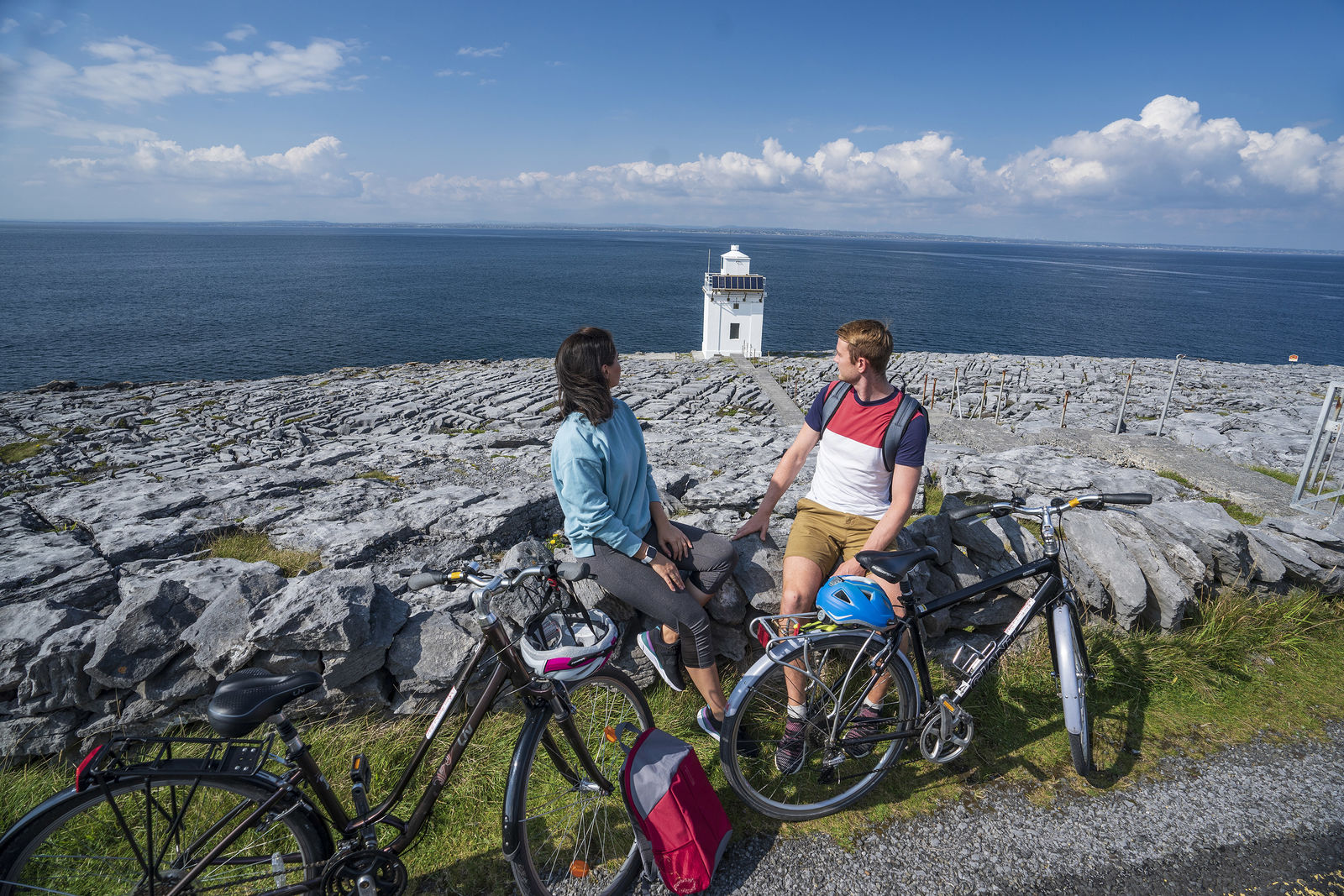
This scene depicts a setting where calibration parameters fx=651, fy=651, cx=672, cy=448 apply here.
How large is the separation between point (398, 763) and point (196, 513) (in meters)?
5.15

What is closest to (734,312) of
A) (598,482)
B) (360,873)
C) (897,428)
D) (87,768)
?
(897,428)

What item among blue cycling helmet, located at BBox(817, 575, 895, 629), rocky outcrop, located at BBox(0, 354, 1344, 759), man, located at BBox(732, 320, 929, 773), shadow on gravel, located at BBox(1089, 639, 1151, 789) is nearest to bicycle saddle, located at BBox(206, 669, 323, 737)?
rocky outcrop, located at BBox(0, 354, 1344, 759)

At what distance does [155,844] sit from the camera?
288cm

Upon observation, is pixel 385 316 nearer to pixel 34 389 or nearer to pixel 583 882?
pixel 34 389

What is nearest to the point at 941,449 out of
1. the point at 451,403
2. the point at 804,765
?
the point at 804,765

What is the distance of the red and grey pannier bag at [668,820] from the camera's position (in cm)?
311

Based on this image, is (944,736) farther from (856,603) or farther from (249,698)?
(249,698)

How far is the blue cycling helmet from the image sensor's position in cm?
348

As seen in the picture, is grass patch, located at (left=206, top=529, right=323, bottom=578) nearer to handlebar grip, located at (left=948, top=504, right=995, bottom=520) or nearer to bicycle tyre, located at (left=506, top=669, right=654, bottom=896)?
bicycle tyre, located at (left=506, top=669, right=654, bottom=896)

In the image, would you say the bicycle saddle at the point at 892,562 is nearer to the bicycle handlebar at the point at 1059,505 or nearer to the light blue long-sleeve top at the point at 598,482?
the bicycle handlebar at the point at 1059,505

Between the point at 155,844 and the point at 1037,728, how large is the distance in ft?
16.5

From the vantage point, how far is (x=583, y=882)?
3.27 meters

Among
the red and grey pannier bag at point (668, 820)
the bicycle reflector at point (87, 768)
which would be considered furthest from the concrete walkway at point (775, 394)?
the bicycle reflector at point (87, 768)

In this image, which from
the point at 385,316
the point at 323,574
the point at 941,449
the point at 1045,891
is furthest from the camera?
the point at 385,316
